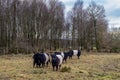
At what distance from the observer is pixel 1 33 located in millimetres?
69562

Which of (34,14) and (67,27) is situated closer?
(34,14)

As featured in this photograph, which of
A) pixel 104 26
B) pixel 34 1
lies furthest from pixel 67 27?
pixel 34 1

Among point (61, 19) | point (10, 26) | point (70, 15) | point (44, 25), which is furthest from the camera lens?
point (70, 15)

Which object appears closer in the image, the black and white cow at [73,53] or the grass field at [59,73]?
the grass field at [59,73]

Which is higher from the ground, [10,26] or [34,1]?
[34,1]

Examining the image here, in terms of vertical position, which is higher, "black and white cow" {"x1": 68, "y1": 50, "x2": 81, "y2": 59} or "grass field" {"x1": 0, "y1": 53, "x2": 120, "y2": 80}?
"black and white cow" {"x1": 68, "y1": 50, "x2": 81, "y2": 59}

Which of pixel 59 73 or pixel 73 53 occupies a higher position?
pixel 73 53

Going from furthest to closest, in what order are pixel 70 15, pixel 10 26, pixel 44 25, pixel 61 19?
pixel 70 15 < pixel 61 19 < pixel 44 25 < pixel 10 26

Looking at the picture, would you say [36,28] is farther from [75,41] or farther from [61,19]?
[75,41]

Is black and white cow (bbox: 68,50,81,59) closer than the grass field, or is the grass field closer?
the grass field

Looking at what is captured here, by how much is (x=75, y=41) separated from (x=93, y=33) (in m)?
6.48

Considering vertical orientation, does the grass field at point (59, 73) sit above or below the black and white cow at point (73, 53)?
below

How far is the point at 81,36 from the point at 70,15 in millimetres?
7078

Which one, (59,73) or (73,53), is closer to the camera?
(59,73)
